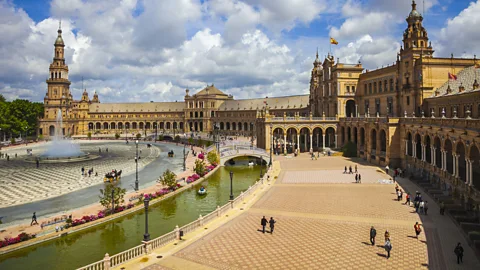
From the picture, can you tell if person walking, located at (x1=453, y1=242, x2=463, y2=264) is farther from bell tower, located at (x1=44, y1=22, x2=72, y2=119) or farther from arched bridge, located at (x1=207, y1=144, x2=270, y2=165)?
bell tower, located at (x1=44, y1=22, x2=72, y2=119)

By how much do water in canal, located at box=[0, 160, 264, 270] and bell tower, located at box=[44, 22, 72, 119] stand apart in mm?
119829

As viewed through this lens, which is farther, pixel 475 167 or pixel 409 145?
pixel 409 145

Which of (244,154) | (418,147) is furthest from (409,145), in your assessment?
(244,154)

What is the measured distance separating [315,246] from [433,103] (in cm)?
4244

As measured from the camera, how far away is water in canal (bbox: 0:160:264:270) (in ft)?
76.9

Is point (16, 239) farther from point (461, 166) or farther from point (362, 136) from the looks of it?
point (362, 136)

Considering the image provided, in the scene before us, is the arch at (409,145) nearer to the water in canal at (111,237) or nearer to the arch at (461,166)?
the arch at (461,166)

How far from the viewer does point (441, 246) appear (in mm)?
22234

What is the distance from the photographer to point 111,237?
28.0 m

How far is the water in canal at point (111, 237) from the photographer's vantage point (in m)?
23.4

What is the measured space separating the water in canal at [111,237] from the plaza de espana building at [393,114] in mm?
23503

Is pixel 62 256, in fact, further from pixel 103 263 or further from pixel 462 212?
pixel 462 212

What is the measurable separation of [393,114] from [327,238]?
4921 centimetres

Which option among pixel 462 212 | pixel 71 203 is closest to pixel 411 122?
pixel 462 212
